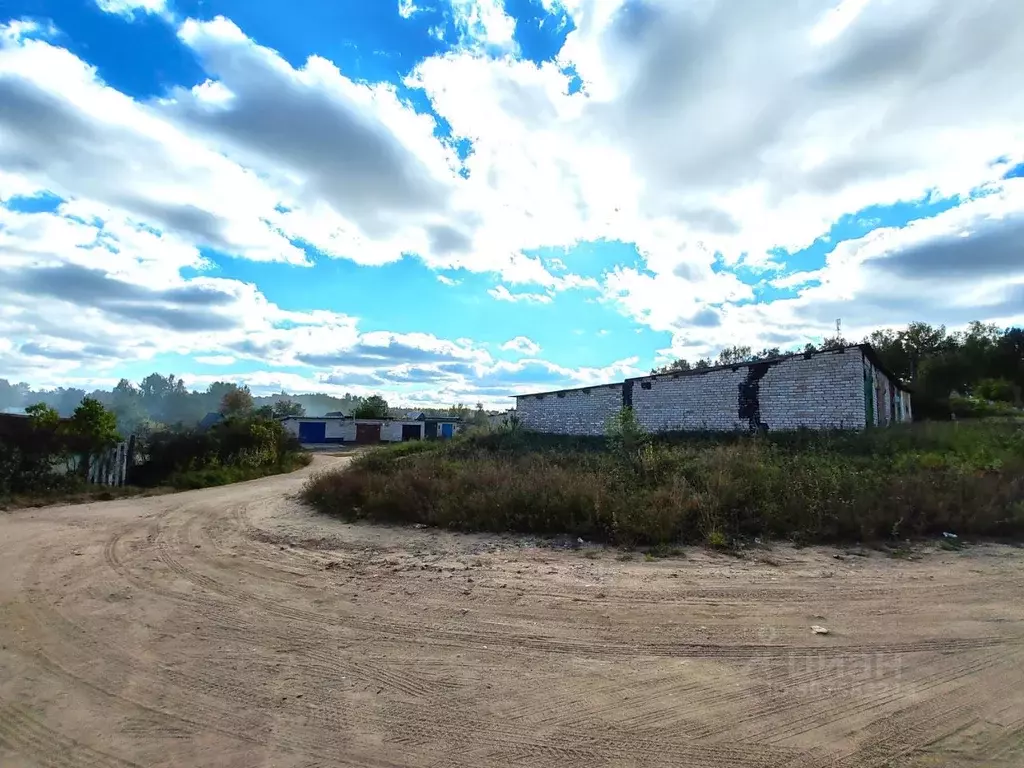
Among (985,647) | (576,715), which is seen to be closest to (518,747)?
(576,715)

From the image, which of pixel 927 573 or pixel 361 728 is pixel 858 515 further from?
pixel 361 728

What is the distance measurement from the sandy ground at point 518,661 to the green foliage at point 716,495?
75 cm

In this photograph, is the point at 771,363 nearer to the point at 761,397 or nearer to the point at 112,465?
the point at 761,397

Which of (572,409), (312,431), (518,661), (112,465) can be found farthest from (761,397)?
(312,431)

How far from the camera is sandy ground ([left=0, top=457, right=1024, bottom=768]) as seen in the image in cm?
301

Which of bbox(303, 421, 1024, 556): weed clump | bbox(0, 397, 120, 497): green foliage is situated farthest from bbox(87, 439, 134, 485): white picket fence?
bbox(303, 421, 1024, 556): weed clump

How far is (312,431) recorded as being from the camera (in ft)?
170

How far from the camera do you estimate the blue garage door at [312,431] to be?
5144cm

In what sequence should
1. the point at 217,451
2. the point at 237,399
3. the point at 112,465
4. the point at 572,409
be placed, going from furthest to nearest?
the point at 237,399, the point at 572,409, the point at 217,451, the point at 112,465

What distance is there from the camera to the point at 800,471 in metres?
9.09

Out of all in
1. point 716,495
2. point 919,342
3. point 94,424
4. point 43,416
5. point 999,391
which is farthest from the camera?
point 919,342

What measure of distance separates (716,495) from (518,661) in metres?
5.17

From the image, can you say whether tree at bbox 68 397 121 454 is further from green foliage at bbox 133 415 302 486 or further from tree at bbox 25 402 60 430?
green foliage at bbox 133 415 302 486

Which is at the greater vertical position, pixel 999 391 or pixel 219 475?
pixel 999 391
